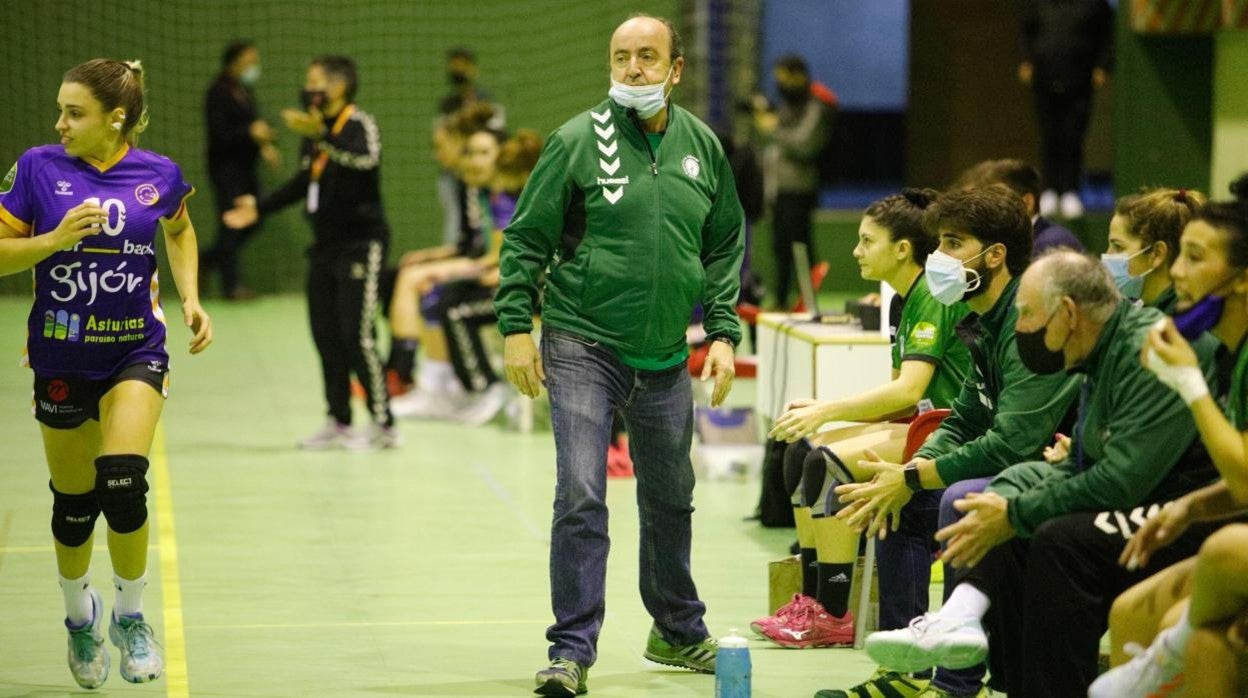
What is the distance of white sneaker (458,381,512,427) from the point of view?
10188 mm

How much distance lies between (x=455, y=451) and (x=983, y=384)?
Answer: 4.90 meters

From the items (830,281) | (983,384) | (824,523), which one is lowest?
(830,281)

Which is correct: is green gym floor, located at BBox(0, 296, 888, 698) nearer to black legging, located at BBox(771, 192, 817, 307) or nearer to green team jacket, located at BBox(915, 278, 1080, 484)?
green team jacket, located at BBox(915, 278, 1080, 484)

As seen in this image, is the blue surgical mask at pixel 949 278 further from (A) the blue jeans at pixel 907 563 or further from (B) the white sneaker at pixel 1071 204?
(B) the white sneaker at pixel 1071 204

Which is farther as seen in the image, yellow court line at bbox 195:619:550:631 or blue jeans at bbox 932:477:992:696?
yellow court line at bbox 195:619:550:631

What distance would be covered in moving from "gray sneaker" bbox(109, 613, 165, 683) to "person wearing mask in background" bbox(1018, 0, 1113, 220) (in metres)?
9.29

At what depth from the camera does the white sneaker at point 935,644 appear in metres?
4.13

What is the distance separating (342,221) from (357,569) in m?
2.90

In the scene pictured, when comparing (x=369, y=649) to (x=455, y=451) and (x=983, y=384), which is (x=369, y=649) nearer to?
(x=983, y=384)

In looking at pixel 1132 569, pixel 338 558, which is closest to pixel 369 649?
pixel 338 558

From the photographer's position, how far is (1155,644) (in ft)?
12.2

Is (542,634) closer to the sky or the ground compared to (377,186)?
closer to the ground

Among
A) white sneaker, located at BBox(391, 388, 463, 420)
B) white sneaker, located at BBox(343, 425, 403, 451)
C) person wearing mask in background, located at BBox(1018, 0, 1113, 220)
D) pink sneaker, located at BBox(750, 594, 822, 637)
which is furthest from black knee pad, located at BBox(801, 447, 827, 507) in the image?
person wearing mask in background, located at BBox(1018, 0, 1113, 220)

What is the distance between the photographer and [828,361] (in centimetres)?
663
